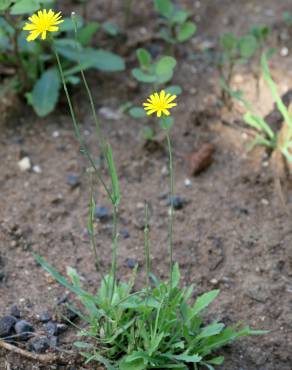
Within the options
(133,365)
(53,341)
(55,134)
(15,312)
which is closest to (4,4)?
(55,134)

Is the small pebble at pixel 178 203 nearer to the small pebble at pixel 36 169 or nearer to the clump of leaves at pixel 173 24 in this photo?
the small pebble at pixel 36 169

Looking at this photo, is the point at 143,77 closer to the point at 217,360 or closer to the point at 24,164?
the point at 24,164

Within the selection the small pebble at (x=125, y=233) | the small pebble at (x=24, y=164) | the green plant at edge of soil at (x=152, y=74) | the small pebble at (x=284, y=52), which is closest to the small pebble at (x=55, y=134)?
the small pebble at (x=24, y=164)

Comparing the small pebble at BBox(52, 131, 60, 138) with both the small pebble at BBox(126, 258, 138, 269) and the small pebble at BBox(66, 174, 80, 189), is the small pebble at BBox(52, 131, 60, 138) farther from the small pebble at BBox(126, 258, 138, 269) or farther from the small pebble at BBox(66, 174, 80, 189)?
the small pebble at BBox(126, 258, 138, 269)

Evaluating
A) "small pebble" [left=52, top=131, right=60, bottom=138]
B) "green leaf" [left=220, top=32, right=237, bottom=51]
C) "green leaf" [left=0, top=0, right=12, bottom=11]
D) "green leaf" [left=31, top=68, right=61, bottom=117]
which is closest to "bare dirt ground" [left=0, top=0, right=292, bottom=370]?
"small pebble" [left=52, top=131, right=60, bottom=138]

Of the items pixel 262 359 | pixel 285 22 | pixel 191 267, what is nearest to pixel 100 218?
pixel 191 267

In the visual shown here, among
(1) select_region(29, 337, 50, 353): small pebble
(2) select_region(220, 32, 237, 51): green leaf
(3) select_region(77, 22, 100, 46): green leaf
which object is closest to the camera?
(1) select_region(29, 337, 50, 353): small pebble
